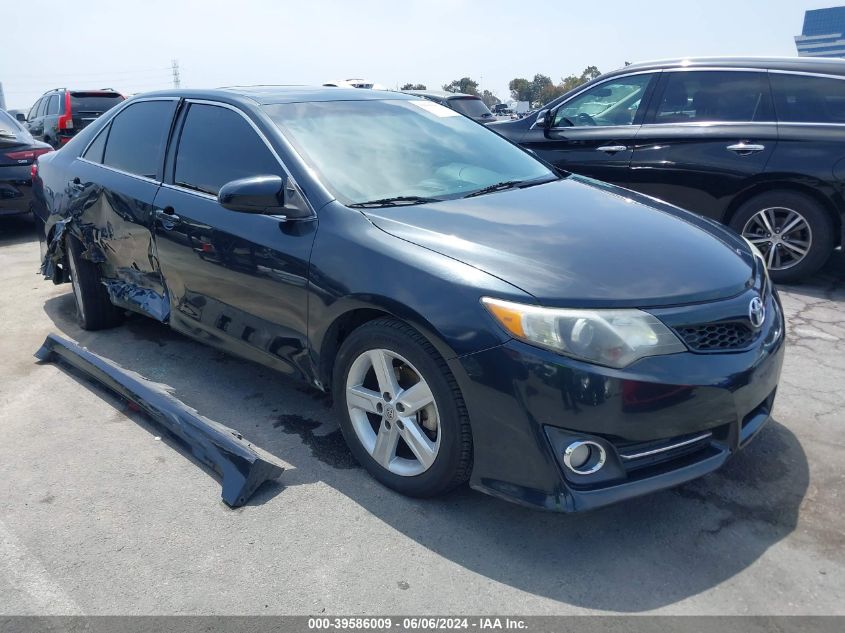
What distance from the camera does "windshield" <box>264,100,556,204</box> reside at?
324 cm

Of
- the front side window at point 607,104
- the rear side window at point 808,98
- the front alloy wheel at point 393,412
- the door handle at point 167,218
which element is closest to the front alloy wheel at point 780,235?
the rear side window at point 808,98

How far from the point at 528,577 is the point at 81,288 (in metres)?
3.77

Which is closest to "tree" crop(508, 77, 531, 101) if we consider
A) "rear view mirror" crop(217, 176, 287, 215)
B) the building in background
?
the building in background

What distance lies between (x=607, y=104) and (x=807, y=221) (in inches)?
77.2

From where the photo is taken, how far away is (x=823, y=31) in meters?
117

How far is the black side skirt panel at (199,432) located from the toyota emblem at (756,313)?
1976 millimetres

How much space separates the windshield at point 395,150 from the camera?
10.6 feet

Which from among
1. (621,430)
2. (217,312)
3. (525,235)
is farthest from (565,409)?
(217,312)

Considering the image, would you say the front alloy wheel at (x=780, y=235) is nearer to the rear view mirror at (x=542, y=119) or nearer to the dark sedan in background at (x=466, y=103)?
the rear view mirror at (x=542, y=119)

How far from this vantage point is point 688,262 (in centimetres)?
275

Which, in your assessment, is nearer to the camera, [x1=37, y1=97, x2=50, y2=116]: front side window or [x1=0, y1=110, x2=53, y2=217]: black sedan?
[x1=0, y1=110, x2=53, y2=217]: black sedan

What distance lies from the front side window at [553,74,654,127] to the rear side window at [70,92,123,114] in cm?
1098

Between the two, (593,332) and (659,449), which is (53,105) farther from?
(659,449)

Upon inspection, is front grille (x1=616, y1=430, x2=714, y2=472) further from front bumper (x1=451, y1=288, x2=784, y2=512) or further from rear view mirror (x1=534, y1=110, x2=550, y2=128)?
rear view mirror (x1=534, y1=110, x2=550, y2=128)
